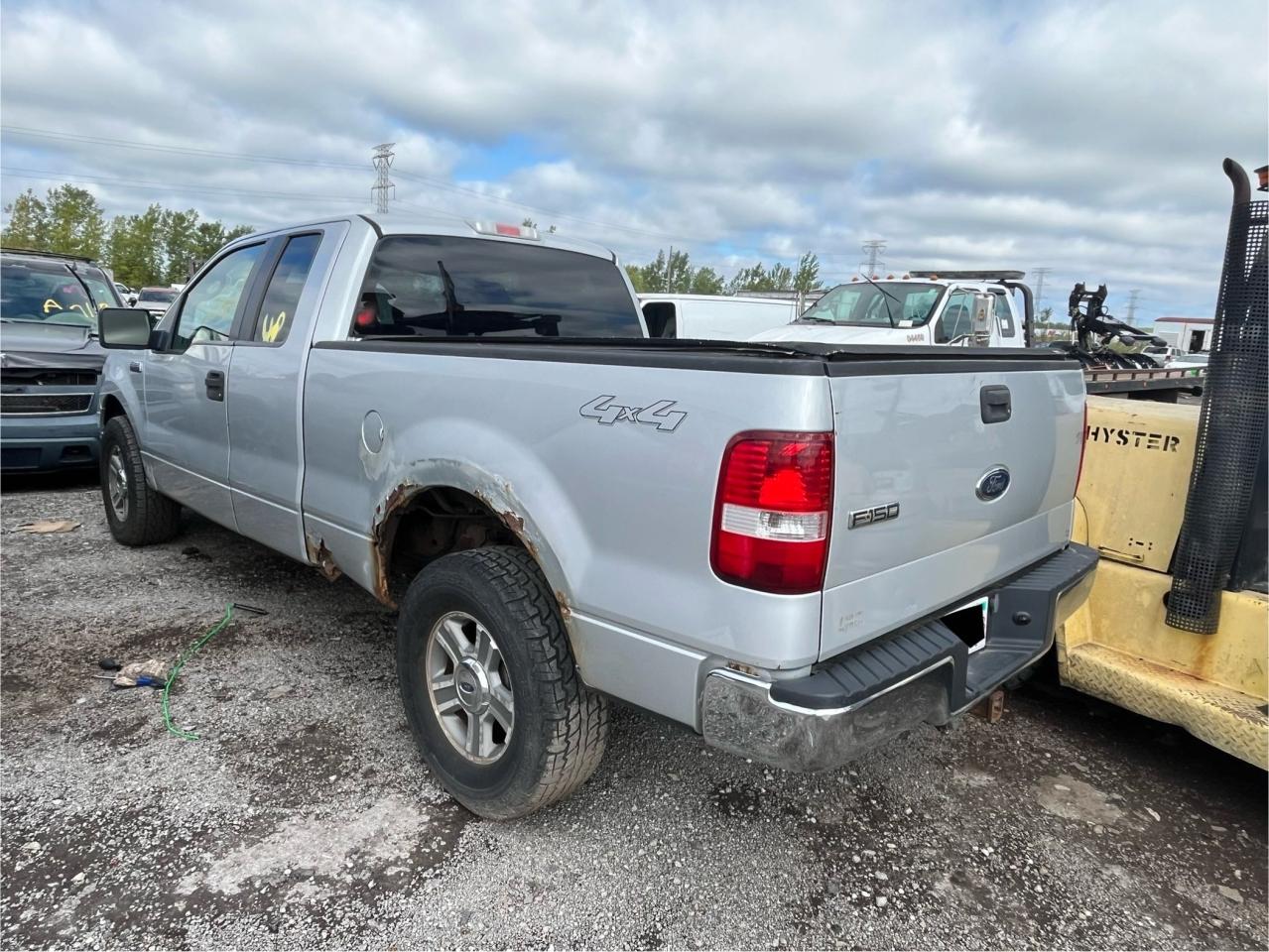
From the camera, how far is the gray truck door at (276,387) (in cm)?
336

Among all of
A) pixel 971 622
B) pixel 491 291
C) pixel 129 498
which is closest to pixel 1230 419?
pixel 971 622

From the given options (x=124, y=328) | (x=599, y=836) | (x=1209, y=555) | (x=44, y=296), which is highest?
(x=44, y=296)

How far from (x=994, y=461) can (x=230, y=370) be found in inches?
126

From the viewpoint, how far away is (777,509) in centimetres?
185

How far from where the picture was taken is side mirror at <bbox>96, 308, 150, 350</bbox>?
445cm

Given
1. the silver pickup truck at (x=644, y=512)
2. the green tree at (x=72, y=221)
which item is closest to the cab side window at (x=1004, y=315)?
the silver pickup truck at (x=644, y=512)

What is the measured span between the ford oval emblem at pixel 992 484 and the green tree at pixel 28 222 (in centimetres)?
5027

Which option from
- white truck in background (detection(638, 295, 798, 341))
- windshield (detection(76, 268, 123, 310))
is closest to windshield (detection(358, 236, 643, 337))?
windshield (detection(76, 268, 123, 310))

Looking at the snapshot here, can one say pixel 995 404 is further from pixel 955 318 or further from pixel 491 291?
pixel 955 318

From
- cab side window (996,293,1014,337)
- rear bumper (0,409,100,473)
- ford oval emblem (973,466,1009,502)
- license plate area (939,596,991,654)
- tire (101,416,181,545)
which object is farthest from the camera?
cab side window (996,293,1014,337)

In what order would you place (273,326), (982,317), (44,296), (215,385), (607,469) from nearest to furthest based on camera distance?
(607,469) < (273,326) < (215,385) < (44,296) < (982,317)

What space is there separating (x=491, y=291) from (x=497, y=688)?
1.94m

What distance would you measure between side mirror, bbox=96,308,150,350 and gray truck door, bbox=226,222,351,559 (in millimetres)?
1159

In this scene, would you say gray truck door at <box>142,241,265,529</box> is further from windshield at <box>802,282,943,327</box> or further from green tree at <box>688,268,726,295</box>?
green tree at <box>688,268,726,295</box>
